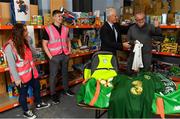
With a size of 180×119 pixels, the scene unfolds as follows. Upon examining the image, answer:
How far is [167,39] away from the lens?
4.67 m

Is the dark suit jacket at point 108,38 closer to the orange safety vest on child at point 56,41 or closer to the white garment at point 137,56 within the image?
the white garment at point 137,56

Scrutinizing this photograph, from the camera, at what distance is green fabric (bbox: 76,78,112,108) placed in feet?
8.27

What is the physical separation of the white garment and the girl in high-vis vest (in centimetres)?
167

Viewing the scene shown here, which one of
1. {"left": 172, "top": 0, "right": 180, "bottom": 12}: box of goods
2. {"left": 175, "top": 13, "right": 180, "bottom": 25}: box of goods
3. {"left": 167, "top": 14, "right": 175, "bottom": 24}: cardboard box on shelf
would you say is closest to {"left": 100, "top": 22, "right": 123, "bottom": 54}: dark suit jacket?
{"left": 175, "top": 13, "right": 180, "bottom": 25}: box of goods

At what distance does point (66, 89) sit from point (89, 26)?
150 centimetres

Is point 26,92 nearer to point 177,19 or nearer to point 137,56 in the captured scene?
point 137,56

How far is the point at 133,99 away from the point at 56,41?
6.29 feet

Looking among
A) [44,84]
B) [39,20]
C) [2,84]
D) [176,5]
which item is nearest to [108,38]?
[39,20]

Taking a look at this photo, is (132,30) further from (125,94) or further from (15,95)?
(15,95)

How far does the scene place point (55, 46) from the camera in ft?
12.6

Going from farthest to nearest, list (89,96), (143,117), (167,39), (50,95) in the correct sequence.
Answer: (167,39) → (50,95) → (89,96) → (143,117)

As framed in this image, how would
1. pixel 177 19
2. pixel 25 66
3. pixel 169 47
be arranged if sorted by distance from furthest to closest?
1. pixel 169 47
2. pixel 177 19
3. pixel 25 66

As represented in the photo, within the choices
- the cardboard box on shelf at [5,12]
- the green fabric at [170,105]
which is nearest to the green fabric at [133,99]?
the green fabric at [170,105]

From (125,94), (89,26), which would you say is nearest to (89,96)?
(125,94)
